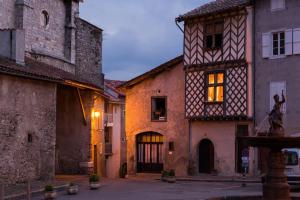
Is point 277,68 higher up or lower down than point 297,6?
lower down

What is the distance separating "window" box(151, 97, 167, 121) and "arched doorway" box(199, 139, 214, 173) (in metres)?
3.33

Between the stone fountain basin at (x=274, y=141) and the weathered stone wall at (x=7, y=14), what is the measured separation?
18587 millimetres

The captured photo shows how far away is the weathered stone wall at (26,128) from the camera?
24.3 m

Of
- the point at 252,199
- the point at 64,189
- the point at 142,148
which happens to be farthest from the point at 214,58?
the point at 252,199

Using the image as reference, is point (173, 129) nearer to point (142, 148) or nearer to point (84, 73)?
point (142, 148)

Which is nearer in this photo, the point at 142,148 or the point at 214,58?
the point at 214,58

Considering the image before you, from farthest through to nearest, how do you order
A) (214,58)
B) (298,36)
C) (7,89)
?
1. (214,58)
2. (298,36)
3. (7,89)

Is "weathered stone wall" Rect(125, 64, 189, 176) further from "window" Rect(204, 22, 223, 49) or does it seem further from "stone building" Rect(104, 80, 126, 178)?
"stone building" Rect(104, 80, 126, 178)

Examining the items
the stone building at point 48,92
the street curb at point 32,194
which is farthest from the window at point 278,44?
the street curb at point 32,194

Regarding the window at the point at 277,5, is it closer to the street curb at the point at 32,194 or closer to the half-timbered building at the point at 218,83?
the half-timbered building at the point at 218,83

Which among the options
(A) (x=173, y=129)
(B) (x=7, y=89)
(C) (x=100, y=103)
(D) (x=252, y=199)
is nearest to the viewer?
(D) (x=252, y=199)

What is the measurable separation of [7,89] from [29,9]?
35.0ft

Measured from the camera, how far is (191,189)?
2570cm

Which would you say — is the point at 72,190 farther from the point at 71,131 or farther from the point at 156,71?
the point at 156,71
